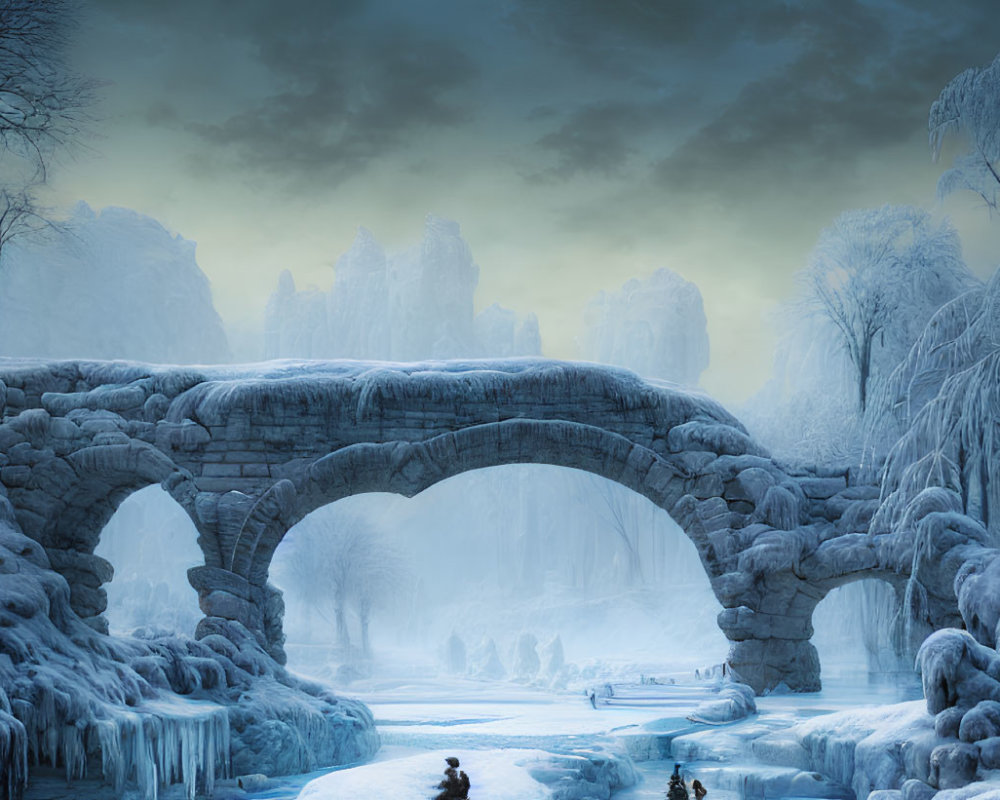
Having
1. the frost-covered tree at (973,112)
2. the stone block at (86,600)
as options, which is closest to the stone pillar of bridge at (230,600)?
the stone block at (86,600)

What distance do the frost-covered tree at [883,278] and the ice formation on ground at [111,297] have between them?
36175 millimetres

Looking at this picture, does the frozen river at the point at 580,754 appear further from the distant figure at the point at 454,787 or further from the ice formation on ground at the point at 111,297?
the ice formation on ground at the point at 111,297

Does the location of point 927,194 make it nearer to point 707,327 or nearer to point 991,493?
point 991,493

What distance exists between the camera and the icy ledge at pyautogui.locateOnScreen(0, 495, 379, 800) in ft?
24.7

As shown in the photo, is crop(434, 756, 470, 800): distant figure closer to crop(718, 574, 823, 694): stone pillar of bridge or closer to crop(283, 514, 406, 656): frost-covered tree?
crop(718, 574, 823, 694): stone pillar of bridge

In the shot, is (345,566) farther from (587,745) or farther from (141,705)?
(141,705)

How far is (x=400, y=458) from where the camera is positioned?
12.3m

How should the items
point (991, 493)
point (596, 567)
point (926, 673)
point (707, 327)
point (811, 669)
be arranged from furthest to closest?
point (707, 327) → point (596, 567) → point (811, 669) → point (991, 493) → point (926, 673)

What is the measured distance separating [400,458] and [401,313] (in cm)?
4210

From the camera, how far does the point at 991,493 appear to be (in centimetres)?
966

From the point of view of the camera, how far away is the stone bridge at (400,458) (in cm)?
1221

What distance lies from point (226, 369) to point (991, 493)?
29.1ft

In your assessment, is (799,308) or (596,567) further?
(596,567)

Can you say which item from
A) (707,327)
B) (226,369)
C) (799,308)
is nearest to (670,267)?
(707,327)
